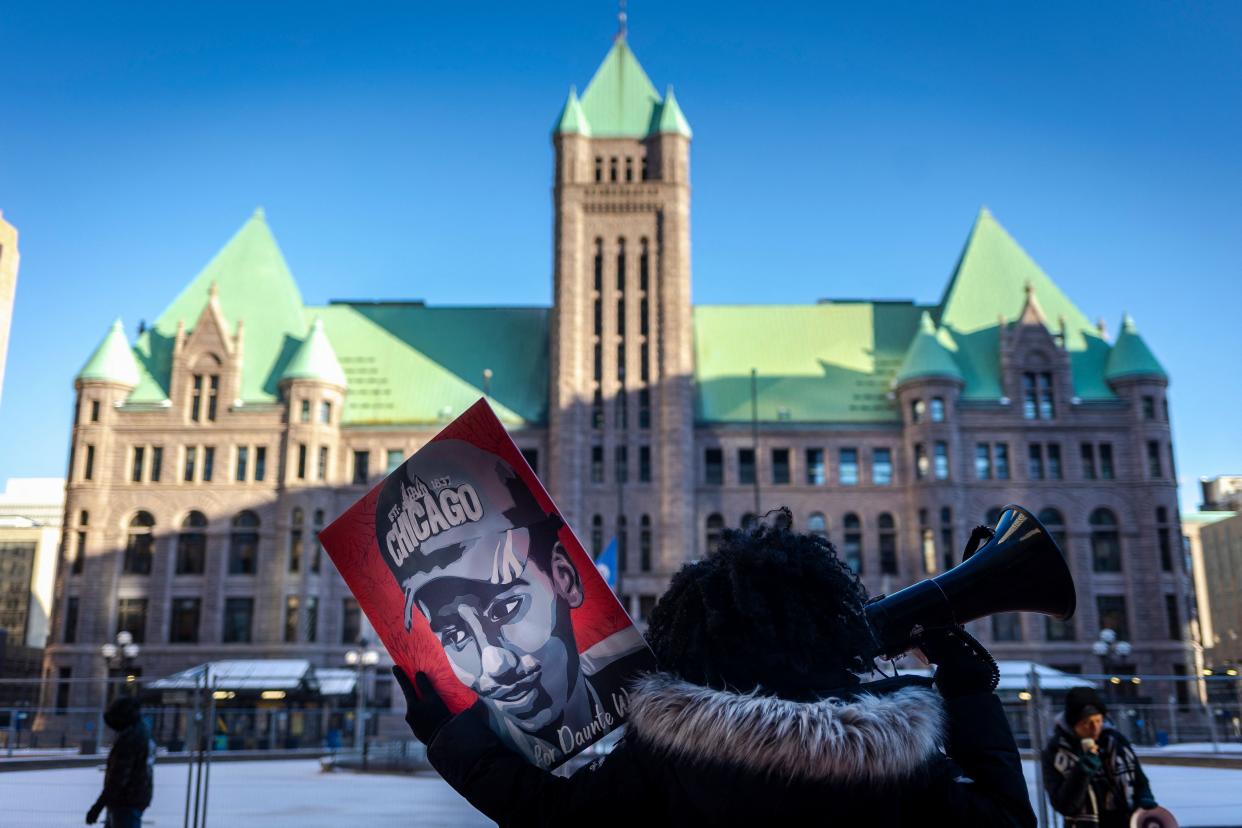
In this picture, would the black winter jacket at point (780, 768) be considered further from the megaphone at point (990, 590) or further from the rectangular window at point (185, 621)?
the rectangular window at point (185, 621)

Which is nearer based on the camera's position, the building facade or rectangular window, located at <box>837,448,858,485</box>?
the building facade

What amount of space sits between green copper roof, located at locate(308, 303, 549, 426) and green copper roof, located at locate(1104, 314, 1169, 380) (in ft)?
97.6

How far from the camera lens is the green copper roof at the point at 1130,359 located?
57.3m

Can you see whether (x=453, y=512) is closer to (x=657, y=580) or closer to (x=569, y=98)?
(x=657, y=580)

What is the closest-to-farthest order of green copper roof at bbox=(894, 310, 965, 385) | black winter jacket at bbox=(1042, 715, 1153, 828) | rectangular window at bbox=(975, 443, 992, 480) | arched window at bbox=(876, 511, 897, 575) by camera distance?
1. black winter jacket at bbox=(1042, 715, 1153, 828)
2. arched window at bbox=(876, 511, 897, 575)
3. rectangular window at bbox=(975, 443, 992, 480)
4. green copper roof at bbox=(894, 310, 965, 385)

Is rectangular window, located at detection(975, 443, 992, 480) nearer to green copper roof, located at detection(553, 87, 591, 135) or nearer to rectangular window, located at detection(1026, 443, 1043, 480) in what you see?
rectangular window, located at detection(1026, 443, 1043, 480)

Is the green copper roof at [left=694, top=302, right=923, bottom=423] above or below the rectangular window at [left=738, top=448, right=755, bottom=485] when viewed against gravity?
above

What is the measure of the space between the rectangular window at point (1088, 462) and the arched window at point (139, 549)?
4675 centimetres

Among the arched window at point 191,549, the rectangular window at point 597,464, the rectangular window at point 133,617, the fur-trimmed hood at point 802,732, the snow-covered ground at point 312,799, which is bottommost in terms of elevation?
the snow-covered ground at point 312,799

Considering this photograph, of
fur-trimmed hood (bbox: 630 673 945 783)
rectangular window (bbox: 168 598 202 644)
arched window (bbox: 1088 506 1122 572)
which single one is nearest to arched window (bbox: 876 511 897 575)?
arched window (bbox: 1088 506 1122 572)

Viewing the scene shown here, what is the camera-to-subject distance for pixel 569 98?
61344 mm

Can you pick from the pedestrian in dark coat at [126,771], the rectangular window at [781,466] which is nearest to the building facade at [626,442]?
the rectangular window at [781,466]

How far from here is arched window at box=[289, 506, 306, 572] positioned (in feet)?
180

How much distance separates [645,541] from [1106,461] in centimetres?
2381
